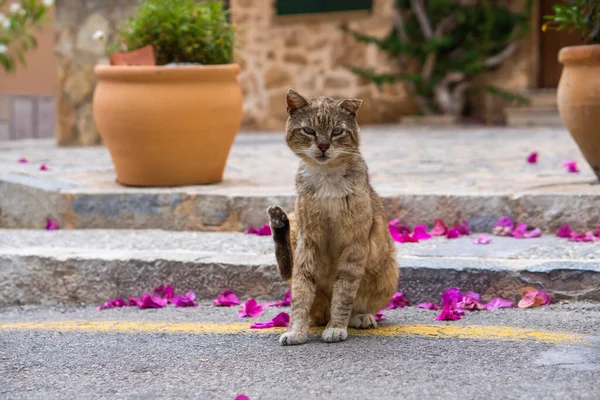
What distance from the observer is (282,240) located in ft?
10.4

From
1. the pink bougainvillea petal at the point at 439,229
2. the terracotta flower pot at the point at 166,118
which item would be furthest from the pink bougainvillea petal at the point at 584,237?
the terracotta flower pot at the point at 166,118

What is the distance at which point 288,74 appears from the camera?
1020cm

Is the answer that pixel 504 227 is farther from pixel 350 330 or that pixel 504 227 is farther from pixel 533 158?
pixel 533 158

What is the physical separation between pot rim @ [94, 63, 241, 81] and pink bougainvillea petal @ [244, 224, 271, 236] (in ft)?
3.33

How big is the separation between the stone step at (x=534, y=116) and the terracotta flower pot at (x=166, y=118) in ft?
17.0

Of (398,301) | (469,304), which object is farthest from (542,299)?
(398,301)

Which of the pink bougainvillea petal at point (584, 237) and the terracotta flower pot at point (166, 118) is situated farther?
the terracotta flower pot at point (166, 118)

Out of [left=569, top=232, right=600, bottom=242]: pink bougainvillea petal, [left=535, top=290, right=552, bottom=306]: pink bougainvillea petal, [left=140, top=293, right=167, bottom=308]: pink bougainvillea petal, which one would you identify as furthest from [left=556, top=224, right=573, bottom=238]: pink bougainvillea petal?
[left=140, top=293, right=167, bottom=308]: pink bougainvillea petal

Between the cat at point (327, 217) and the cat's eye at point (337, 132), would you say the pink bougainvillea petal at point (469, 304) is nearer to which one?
the cat at point (327, 217)

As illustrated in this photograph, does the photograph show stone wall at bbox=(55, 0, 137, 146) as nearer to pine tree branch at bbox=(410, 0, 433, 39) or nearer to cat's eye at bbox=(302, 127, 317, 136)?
pine tree branch at bbox=(410, 0, 433, 39)

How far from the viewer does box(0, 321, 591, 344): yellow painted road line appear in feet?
9.93

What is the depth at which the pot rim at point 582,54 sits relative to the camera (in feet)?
15.0

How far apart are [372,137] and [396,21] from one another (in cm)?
211

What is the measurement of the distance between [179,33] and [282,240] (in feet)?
8.12
